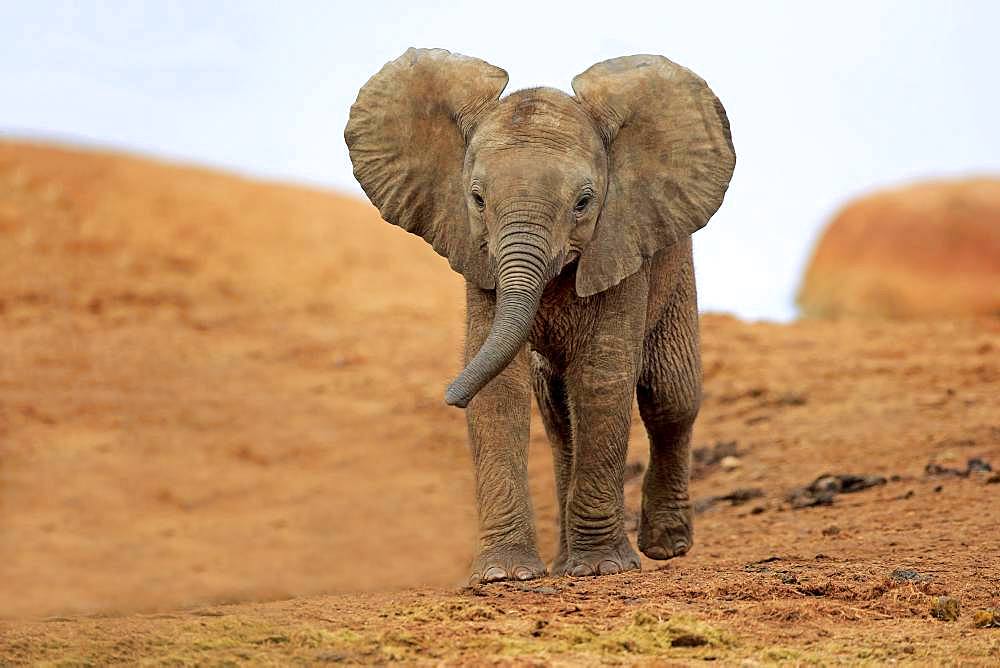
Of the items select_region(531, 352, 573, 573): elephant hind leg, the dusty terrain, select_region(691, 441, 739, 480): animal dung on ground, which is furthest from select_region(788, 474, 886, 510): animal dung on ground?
select_region(531, 352, 573, 573): elephant hind leg

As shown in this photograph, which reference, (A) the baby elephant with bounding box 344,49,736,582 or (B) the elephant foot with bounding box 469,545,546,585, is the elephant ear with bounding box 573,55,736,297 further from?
(B) the elephant foot with bounding box 469,545,546,585

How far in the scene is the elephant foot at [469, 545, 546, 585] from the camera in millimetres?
7445

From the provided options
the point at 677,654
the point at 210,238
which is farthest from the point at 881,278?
the point at 677,654

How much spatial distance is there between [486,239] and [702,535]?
3.82 metres

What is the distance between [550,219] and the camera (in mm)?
7160

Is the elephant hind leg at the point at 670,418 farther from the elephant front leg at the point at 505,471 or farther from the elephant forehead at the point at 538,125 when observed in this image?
the elephant forehead at the point at 538,125

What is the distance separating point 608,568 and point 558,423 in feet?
4.26

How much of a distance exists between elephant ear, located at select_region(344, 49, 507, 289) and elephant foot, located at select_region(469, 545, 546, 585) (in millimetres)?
1260

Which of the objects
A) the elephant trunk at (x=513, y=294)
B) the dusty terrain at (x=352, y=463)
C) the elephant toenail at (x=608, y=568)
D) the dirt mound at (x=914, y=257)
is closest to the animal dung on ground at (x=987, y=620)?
the dusty terrain at (x=352, y=463)

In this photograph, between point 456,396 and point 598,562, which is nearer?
point 456,396

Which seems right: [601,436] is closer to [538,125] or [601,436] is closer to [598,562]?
[598,562]

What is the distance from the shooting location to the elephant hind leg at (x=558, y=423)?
8742 millimetres

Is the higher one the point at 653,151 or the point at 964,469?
the point at 653,151

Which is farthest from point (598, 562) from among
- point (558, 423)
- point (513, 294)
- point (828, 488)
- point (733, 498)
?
point (733, 498)
